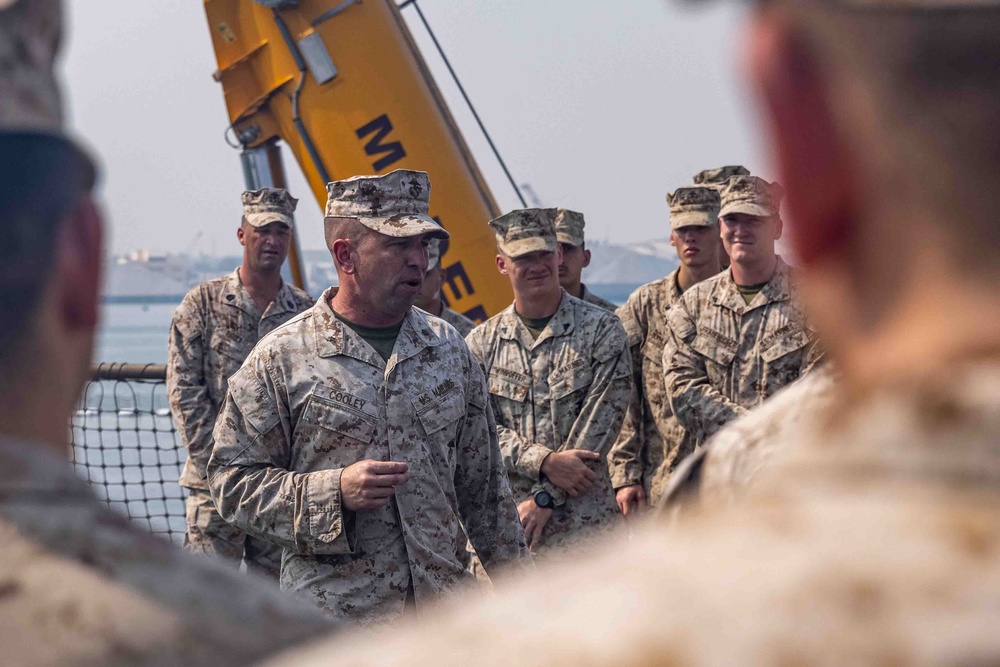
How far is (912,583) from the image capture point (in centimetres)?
70

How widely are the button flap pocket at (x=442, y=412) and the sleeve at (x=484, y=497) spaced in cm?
9

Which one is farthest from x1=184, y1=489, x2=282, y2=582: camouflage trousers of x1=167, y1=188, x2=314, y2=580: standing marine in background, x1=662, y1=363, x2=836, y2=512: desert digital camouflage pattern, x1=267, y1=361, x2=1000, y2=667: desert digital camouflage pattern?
x1=267, y1=361, x2=1000, y2=667: desert digital camouflage pattern

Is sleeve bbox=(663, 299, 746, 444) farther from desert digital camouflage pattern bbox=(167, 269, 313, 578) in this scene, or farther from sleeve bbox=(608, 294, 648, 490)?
desert digital camouflage pattern bbox=(167, 269, 313, 578)

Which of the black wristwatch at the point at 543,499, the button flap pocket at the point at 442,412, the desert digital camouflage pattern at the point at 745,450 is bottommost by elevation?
the black wristwatch at the point at 543,499

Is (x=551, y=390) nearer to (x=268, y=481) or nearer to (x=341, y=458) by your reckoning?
(x=341, y=458)

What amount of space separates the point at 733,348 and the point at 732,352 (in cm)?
2

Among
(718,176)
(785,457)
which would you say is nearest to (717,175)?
(718,176)

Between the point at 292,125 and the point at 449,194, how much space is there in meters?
1.29

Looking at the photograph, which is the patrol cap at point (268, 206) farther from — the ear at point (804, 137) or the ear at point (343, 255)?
the ear at point (804, 137)

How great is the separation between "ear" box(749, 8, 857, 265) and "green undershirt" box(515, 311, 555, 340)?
17.4 ft

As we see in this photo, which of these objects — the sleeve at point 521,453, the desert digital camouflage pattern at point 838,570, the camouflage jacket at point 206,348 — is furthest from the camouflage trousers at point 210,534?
the desert digital camouflage pattern at point 838,570

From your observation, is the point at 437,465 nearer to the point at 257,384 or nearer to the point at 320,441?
the point at 320,441

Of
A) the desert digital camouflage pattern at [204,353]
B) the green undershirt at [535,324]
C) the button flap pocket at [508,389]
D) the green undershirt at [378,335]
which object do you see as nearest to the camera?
the green undershirt at [378,335]

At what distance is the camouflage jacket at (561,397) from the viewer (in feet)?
18.7
